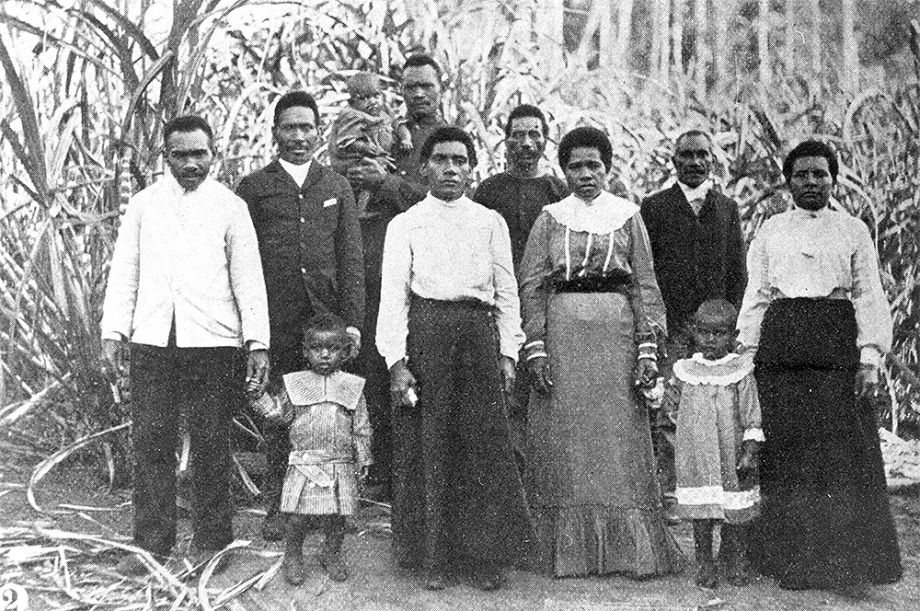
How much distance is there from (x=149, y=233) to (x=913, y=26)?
9.60 ft

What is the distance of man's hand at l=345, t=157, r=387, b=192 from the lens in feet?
12.6

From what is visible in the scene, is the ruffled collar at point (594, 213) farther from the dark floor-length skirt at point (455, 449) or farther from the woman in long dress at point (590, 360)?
the dark floor-length skirt at point (455, 449)

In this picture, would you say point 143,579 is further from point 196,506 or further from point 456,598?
point 456,598

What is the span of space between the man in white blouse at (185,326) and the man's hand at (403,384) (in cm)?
46

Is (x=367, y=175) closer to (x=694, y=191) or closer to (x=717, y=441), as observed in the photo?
(x=694, y=191)

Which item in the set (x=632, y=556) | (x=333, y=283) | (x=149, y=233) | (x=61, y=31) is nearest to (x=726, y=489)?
(x=632, y=556)

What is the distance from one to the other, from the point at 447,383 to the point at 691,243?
4.11 feet

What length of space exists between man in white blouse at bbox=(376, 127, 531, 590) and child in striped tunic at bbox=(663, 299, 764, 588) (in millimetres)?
575

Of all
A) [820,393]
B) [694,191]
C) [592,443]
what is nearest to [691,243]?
[694,191]

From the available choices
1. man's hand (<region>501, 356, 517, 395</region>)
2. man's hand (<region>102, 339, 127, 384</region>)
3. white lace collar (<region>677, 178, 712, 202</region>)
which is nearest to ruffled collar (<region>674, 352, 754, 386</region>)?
man's hand (<region>501, 356, 517, 395</region>)

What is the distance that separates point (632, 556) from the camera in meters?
3.20

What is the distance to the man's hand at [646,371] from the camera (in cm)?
331

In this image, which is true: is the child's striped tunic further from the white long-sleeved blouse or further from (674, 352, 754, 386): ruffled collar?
the white long-sleeved blouse

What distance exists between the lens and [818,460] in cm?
320
